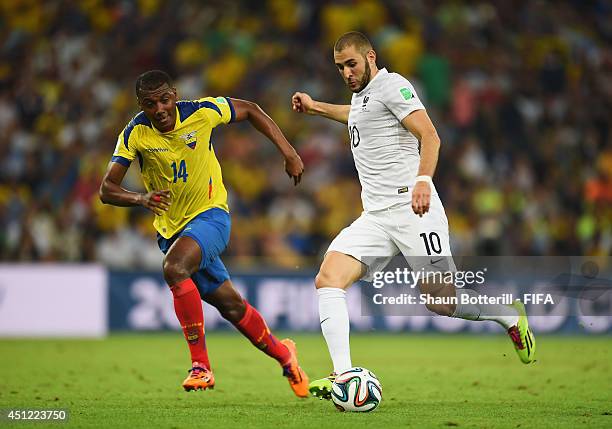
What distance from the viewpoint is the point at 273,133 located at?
7852 mm

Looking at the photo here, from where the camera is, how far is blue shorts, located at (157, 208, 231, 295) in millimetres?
7391

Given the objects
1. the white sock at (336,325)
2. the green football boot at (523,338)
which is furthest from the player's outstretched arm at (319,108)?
the green football boot at (523,338)

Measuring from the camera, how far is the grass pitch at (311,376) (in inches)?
260

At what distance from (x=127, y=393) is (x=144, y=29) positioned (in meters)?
12.0

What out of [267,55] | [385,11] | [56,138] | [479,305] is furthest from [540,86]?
[479,305]

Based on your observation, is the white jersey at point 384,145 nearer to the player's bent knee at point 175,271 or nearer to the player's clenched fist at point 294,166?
the player's clenched fist at point 294,166

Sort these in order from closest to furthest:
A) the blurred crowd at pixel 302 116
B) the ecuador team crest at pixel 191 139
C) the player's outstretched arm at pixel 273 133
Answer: the ecuador team crest at pixel 191 139, the player's outstretched arm at pixel 273 133, the blurred crowd at pixel 302 116

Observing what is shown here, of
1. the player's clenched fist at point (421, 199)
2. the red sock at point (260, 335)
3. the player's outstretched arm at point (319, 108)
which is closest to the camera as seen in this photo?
the player's clenched fist at point (421, 199)

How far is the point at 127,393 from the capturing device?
323 inches

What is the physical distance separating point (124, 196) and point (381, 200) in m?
1.83

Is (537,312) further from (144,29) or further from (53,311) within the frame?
(144,29)

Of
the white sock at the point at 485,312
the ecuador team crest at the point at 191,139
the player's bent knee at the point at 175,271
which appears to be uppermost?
the ecuador team crest at the point at 191,139

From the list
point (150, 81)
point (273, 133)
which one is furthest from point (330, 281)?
point (150, 81)

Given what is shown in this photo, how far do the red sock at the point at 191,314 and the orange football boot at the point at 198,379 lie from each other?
0.18 feet
